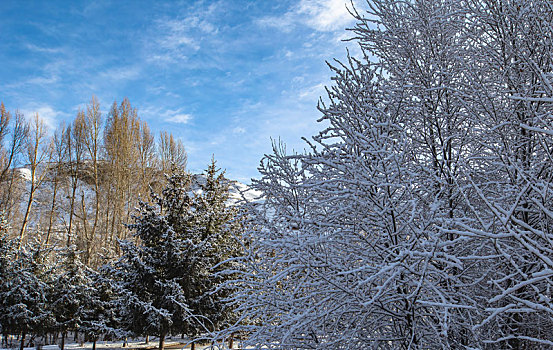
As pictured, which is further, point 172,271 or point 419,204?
point 172,271

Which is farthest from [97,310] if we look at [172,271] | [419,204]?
[419,204]

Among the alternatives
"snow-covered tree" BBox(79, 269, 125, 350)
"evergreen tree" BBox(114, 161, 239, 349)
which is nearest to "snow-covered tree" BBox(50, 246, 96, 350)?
"snow-covered tree" BBox(79, 269, 125, 350)

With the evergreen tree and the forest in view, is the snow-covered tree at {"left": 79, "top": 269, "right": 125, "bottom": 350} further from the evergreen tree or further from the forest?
the forest

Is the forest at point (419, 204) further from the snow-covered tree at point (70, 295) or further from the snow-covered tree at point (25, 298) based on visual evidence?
the snow-covered tree at point (70, 295)

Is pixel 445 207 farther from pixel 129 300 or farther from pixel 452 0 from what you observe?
pixel 129 300

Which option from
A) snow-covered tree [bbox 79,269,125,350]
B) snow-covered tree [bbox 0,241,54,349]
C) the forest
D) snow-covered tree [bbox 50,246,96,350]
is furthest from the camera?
snow-covered tree [bbox 79,269,125,350]

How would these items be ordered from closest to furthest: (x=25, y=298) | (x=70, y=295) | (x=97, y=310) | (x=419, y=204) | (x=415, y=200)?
(x=415, y=200) < (x=419, y=204) < (x=25, y=298) < (x=70, y=295) < (x=97, y=310)

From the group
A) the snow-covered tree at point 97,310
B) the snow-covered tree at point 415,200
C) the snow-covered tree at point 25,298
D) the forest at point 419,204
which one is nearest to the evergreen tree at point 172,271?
the snow-covered tree at point 97,310

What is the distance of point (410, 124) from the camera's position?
3.78 metres

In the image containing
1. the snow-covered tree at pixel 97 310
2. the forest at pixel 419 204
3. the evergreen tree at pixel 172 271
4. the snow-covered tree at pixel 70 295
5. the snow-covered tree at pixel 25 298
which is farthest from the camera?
the snow-covered tree at pixel 97 310

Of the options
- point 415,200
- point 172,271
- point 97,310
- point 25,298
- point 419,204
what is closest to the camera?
point 415,200

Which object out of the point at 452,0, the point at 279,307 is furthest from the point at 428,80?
the point at 279,307

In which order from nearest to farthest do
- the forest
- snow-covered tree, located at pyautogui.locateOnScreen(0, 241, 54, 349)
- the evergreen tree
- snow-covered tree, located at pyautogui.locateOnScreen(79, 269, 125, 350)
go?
the forest
the evergreen tree
snow-covered tree, located at pyautogui.locateOnScreen(0, 241, 54, 349)
snow-covered tree, located at pyautogui.locateOnScreen(79, 269, 125, 350)

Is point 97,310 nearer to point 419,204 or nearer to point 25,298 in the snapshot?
point 25,298
